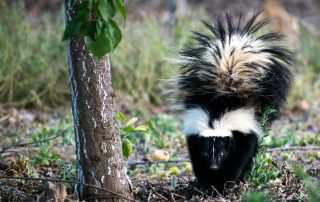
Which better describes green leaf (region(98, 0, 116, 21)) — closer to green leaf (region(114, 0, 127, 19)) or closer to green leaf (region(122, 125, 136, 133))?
green leaf (region(114, 0, 127, 19))

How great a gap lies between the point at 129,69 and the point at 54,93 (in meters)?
1.24

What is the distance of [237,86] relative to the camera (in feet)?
18.4

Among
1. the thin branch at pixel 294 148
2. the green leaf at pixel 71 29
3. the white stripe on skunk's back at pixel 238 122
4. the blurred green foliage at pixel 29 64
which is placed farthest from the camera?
the blurred green foliage at pixel 29 64

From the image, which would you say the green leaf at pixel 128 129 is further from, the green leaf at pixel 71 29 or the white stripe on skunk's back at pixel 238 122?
the green leaf at pixel 71 29

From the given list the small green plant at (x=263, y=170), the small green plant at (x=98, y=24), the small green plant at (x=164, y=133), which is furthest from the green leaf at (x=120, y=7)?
the small green plant at (x=164, y=133)

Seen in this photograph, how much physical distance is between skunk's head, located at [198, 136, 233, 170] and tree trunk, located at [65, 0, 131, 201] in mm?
983

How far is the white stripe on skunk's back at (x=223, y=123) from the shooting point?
17.7ft

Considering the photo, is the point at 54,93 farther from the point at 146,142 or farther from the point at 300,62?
the point at 300,62

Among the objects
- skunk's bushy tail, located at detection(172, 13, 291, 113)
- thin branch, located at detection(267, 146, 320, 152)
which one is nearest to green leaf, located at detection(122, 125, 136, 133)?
skunk's bushy tail, located at detection(172, 13, 291, 113)

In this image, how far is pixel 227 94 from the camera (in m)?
5.58

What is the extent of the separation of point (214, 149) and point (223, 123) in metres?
0.24

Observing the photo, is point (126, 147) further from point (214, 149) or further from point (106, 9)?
point (106, 9)

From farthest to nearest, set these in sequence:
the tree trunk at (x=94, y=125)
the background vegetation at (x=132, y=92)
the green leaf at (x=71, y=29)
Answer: the background vegetation at (x=132, y=92), the tree trunk at (x=94, y=125), the green leaf at (x=71, y=29)

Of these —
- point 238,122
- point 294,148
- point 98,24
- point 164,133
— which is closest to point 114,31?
point 98,24
